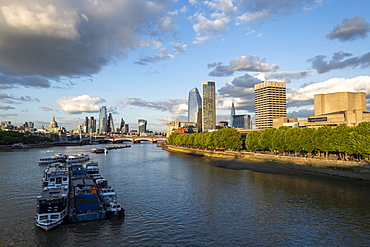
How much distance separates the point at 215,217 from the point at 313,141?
60.5 metres

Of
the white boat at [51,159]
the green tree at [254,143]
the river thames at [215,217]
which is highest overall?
the green tree at [254,143]

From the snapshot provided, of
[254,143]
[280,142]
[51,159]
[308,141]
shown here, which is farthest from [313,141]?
[51,159]

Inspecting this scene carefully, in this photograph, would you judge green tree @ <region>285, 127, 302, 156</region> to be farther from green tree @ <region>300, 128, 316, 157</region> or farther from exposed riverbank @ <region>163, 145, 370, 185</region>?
exposed riverbank @ <region>163, 145, 370, 185</region>

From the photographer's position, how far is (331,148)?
258ft

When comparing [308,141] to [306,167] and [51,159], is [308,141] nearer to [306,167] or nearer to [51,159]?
[306,167]

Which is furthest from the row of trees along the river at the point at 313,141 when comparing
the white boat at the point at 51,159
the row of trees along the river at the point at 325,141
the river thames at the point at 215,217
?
the white boat at the point at 51,159

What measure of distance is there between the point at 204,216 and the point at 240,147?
96.8 m

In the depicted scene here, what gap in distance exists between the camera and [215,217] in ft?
126

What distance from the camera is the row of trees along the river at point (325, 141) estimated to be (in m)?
70.4

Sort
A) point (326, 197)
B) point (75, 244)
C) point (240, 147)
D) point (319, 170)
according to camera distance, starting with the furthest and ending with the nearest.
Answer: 1. point (240, 147)
2. point (319, 170)
3. point (326, 197)
4. point (75, 244)

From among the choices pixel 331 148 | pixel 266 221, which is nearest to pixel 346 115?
pixel 331 148

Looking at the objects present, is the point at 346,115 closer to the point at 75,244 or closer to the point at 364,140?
the point at 364,140

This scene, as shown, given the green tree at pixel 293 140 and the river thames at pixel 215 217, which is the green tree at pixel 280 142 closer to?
the green tree at pixel 293 140

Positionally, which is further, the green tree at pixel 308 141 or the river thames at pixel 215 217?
the green tree at pixel 308 141
